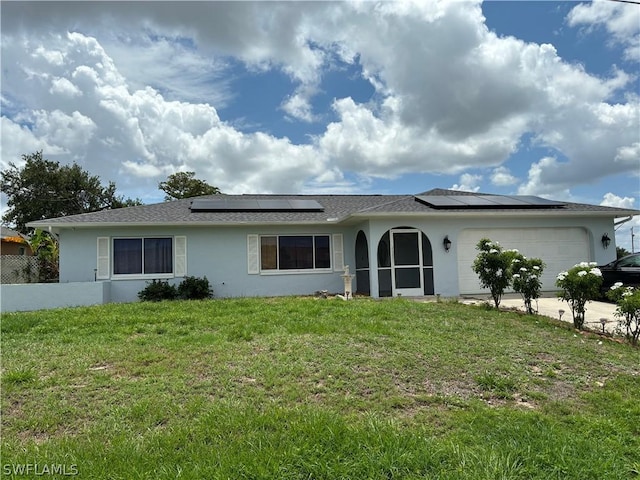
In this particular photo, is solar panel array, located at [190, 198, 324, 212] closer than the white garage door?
No

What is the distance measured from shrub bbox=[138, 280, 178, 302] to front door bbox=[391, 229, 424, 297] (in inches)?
275

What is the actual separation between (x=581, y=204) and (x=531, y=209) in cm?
301

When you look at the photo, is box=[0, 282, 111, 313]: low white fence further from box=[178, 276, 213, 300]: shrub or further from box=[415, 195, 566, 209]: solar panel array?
box=[415, 195, 566, 209]: solar panel array

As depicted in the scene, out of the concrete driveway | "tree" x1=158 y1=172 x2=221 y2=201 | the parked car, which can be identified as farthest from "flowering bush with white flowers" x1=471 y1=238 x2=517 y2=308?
"tree" x1=158 y1=172 x2=221 y2=201

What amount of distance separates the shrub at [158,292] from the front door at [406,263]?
Answer: 6979mm

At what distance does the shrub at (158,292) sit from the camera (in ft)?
42.5

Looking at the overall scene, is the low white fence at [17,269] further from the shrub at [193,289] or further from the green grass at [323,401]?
A: the green grass at [323,401]

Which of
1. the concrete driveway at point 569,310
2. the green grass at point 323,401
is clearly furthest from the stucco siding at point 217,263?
the green grass at point 323,401

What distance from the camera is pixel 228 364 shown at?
521 centimetres

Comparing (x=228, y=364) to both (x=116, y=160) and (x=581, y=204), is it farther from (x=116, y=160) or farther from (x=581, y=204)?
(x=116, y=160)

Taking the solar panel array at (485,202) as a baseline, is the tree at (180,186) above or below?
above

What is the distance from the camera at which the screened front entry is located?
13266mm

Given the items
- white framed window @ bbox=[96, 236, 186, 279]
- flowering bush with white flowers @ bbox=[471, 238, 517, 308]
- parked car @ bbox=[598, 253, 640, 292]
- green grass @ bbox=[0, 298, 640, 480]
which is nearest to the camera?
green grass @ bbox=[0, 298, 640, 480]

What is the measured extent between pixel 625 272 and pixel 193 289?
1274 cm
